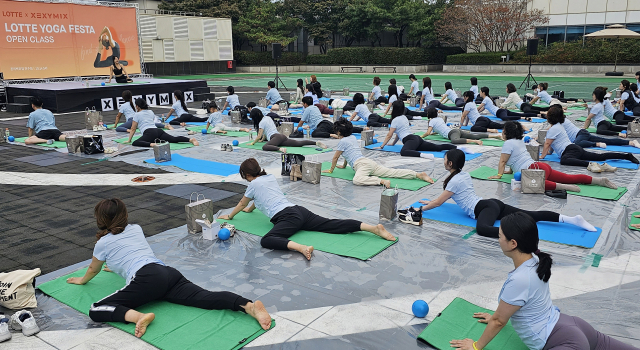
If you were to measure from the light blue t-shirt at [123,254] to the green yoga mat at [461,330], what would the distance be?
2442 millimetres

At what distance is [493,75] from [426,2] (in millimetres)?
12740

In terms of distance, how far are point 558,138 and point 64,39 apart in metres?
21.6

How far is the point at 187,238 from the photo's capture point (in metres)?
5.90

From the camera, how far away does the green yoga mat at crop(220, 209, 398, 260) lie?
210 inches

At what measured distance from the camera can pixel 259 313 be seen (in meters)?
3.95

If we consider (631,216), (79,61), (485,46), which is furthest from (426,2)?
(631,216)

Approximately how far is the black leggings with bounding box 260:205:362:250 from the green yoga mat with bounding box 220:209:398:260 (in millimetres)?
85

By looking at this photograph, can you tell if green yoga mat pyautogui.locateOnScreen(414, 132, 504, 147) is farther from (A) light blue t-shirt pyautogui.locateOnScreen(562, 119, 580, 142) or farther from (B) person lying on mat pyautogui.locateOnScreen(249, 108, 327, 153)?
(B) person lying on mat pyautogui.locateOnScreen(249, 108, 327, 153)

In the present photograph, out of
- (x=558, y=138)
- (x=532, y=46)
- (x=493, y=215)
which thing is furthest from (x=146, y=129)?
(x=532, y=46)

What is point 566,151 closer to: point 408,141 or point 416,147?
point 416,147

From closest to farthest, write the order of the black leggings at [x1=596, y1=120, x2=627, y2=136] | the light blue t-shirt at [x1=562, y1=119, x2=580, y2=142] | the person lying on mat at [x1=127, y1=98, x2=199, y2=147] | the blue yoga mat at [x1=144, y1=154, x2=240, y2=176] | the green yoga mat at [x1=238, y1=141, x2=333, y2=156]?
the blue yoga mat at [x1=144, y1=154, x2=240, y2=176] < the light blue t-shirt at [x1=562, y1=119, x2=580, y2=142] < the green yoga mat at [x1=238, y1=141, x2=333, y2=156] < the person lying on mat at [x1=127, y1=98, x2=199, y2=147] < the black leggings at [x1=596, y1=120, x2=627, y2=136]

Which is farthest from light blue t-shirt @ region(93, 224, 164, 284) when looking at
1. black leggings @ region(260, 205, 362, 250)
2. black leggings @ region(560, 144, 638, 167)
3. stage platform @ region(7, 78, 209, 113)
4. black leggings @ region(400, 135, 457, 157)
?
stage platform @ region(7, 78, 209, 113)

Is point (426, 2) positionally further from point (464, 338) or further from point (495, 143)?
point (464, 338)

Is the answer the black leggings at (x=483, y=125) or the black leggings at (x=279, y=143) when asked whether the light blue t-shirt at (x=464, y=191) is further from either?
the black leggings at (x=483, y=125)
